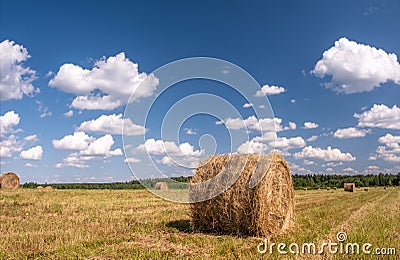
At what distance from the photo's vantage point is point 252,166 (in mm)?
9594

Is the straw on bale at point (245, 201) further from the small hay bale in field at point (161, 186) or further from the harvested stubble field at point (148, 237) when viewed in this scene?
the small hay bale in field at point (161, 186)

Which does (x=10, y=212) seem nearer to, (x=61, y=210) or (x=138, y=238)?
(x=61, y=210)

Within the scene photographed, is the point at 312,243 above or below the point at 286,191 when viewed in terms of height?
below

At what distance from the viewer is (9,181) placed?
30.4 metres

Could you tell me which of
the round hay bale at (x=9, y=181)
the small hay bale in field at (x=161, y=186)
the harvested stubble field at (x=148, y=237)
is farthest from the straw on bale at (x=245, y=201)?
the round hay bale at (x=9, y=181)

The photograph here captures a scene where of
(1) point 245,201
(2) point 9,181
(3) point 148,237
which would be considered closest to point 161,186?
(2) point 9,181

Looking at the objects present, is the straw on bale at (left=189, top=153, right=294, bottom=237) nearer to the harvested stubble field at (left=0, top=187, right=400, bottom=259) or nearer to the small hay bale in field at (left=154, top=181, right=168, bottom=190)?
the harvested stubble field at (left=0, top=187, right=400, bottom=259)

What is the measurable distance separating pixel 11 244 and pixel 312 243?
245 inches

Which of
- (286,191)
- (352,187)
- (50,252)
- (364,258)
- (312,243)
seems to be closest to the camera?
(364,258)

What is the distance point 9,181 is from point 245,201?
26.9 m

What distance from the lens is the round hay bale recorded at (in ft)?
97.6

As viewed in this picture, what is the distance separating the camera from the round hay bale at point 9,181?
2973 cm

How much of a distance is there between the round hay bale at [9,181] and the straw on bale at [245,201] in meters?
25.0

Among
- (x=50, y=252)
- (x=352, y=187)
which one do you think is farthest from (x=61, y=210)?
(x=352, y=187)
